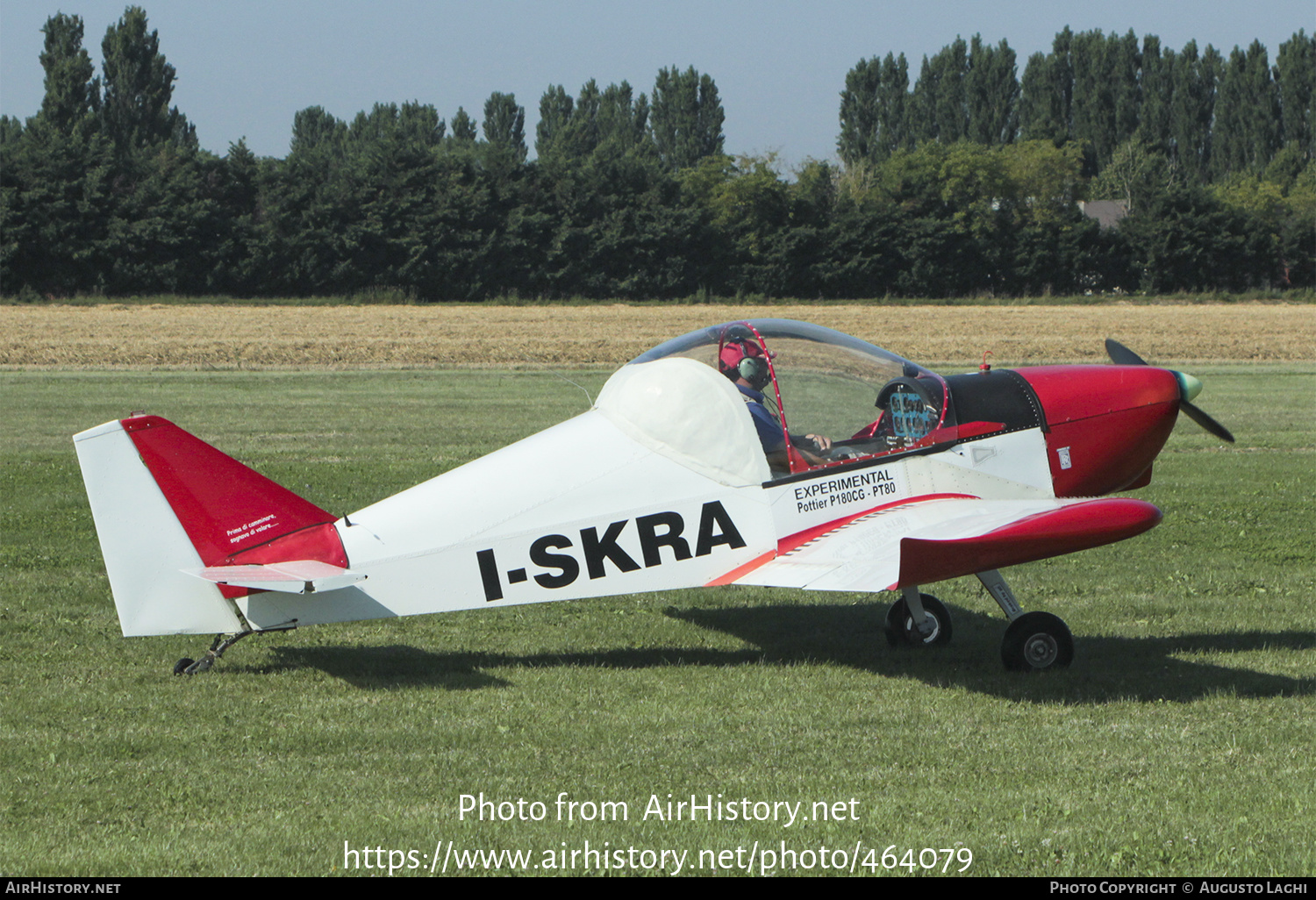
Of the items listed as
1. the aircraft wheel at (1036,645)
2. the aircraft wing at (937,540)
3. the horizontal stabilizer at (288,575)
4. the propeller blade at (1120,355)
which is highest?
the propeller blade at (1120,355)

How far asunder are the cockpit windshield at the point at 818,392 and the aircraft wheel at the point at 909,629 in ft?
4.20

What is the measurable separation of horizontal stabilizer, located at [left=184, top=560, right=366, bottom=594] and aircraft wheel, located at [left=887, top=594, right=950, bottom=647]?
350 centimetres

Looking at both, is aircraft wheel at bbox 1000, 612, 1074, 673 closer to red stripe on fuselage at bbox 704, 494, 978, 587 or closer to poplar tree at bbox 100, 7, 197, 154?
red stripe on fuselage at bbox 704, 494, 978, 587

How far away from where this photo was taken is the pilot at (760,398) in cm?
709

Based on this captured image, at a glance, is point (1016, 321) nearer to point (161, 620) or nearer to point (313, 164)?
point (313, 164)

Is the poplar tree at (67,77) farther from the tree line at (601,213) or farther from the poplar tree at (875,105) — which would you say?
the poplar tree at (875,105)

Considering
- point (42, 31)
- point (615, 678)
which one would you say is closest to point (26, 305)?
point (42, 31)

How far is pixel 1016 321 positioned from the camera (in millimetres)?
55656

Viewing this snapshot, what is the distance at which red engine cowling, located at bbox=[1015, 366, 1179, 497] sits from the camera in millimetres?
7484

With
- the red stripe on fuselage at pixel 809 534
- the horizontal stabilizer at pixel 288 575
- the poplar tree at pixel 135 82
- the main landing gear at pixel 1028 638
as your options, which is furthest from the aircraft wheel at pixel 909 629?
the poplar tree at pixel 135 82

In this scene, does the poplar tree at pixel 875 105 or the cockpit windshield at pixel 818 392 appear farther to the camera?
the poplar tree at pixel 875 105

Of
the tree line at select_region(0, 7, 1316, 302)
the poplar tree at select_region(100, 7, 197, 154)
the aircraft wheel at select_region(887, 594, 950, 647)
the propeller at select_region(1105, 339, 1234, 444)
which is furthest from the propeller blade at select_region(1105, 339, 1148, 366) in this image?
the poplar tree at select_region(100, 7, 197, 154)

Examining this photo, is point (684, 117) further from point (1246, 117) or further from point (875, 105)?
point (1246, 117)

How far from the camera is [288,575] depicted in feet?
20.5
